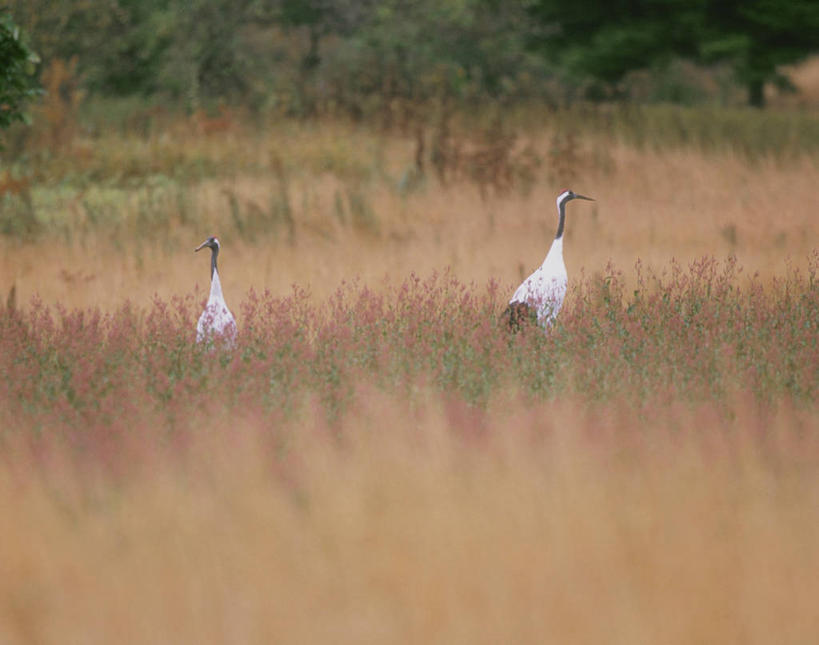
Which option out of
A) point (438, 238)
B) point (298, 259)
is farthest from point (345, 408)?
point (438, 238)

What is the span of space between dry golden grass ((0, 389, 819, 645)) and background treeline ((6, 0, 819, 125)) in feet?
39.5

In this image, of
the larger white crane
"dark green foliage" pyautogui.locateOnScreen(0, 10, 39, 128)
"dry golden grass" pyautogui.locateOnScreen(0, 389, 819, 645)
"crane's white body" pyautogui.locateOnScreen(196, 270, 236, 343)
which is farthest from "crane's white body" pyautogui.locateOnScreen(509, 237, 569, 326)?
"dark green foliage" pyautogui.locateOnScreen(0, 10, 39, 128)

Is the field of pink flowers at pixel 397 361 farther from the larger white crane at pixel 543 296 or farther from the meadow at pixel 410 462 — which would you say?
the larger white crane at pixel 543 296

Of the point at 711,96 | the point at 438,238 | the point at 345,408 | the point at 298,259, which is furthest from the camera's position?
the point at 711,96

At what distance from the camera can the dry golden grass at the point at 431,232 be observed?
31.5 ft

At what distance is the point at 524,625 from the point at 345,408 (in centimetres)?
200

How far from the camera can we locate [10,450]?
188 inches

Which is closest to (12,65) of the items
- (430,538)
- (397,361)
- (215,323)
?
(215,323)

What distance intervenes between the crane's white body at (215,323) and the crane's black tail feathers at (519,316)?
5.36 ft

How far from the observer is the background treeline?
16578mm

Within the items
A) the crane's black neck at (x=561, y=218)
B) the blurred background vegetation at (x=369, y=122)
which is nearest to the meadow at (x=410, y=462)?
the crane's black neck at (x=561, y=218)

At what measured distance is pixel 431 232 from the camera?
36.4ft

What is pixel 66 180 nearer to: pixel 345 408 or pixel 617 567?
pixel 345 408

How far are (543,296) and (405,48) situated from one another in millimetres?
16150
